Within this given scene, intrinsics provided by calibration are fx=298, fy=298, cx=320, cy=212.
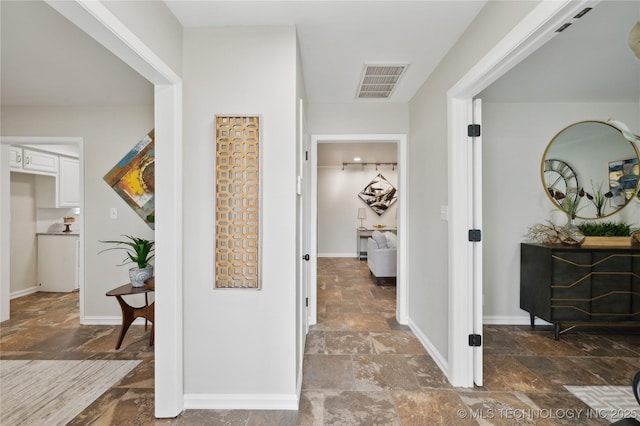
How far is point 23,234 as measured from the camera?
431 cm

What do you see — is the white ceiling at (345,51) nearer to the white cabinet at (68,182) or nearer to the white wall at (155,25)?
the white wall at (155,25)

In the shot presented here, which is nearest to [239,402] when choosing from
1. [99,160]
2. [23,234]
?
[99,160]

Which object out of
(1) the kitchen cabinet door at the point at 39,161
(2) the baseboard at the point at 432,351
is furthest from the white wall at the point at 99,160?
(2) the baseboard at the point at 432,351

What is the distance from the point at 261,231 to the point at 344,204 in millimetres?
6023

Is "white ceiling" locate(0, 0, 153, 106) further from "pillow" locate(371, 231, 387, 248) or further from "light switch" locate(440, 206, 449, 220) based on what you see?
"pillow" locate(371, 231, 387, 248)

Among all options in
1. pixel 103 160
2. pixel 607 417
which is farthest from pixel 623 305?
pixel 103 160

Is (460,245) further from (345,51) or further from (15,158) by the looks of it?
(15,158)

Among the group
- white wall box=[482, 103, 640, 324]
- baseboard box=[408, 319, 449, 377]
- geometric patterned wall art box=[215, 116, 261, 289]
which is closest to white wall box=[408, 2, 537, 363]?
baseboard box=[408, 319, 449, 377]

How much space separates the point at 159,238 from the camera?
1.87 m

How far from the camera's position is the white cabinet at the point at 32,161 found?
3988 mm

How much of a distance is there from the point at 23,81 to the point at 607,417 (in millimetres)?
5128

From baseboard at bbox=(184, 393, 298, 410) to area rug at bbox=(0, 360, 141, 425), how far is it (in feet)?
2.45

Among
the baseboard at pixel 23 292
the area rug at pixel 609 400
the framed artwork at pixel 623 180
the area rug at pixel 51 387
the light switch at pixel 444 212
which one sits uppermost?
the framed artwork at pixel 623 180

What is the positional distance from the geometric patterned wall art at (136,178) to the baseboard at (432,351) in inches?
121
